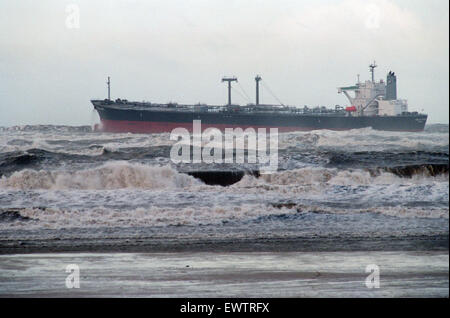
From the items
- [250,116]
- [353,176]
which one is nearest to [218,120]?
[250,116]

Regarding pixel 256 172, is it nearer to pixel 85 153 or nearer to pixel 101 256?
pixel 85 153

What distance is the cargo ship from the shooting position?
109 feet

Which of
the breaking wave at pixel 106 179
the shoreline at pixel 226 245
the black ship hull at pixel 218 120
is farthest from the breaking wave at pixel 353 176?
the black ship hull at pixel 218 120

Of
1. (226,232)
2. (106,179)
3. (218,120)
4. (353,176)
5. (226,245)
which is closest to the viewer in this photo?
(226,245)

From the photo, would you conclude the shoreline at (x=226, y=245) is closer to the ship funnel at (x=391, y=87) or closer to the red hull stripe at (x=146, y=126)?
the red hull stripe at (x=146, y=126)

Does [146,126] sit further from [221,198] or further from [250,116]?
[221,198]

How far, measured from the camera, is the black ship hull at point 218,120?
33.1 meters

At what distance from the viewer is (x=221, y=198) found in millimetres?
10180

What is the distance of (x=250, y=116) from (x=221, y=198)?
2413 cm

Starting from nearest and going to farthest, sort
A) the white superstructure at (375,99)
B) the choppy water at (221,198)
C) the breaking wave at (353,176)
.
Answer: the choppy water at (221,198) < the breaking wave at (353,176) < the white superstructure at (375,99)

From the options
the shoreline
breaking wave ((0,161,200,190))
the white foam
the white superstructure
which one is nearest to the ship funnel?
the white superstructure

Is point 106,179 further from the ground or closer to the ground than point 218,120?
closer to the ground

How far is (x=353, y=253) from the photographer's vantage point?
586cm

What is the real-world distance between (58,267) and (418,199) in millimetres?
6823
